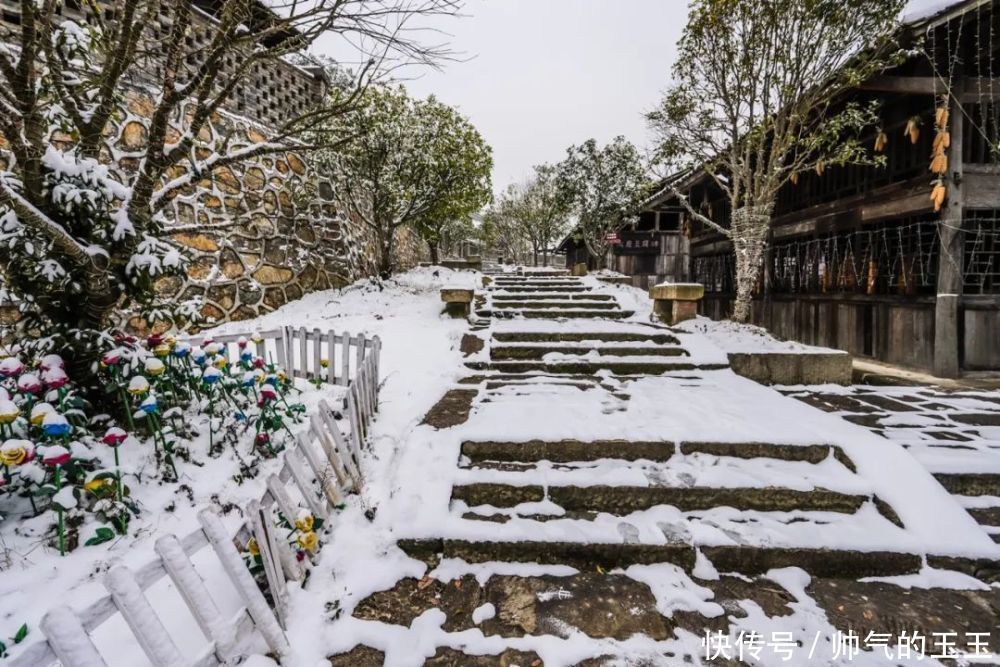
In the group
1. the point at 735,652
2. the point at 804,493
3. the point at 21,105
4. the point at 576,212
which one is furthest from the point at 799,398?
the point at 576,212

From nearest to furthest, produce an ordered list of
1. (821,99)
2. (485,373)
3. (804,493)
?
(804,493) < (485,373) < (821,99)

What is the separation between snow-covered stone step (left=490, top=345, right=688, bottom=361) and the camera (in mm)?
5336

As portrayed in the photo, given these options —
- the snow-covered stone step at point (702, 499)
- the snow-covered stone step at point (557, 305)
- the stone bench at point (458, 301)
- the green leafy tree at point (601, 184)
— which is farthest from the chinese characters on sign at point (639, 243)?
the snow-covered stone step at point (702, 499)

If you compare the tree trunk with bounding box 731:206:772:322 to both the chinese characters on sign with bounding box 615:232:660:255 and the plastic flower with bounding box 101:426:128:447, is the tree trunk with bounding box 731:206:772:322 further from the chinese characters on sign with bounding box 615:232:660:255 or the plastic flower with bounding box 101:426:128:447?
the chinese characters on sign with bounding box 615:232:660:255

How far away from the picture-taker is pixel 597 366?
5.05 metres

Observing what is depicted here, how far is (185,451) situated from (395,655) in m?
2.37

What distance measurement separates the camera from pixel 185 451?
303cm

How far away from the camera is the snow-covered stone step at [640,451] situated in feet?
10.0

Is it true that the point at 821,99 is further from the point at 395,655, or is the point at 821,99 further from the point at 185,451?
the point at 185,451

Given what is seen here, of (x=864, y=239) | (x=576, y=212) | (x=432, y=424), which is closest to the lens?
(x=432, y=424)

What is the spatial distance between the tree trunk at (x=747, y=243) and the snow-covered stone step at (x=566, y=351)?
7.35 feet

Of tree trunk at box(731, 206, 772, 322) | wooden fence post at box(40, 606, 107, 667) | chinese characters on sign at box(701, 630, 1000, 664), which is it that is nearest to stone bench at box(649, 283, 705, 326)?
tree trunk at box(731, 206, 772, 322)

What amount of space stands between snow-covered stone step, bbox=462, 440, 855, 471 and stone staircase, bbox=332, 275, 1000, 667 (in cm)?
1

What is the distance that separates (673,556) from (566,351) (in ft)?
10.6
